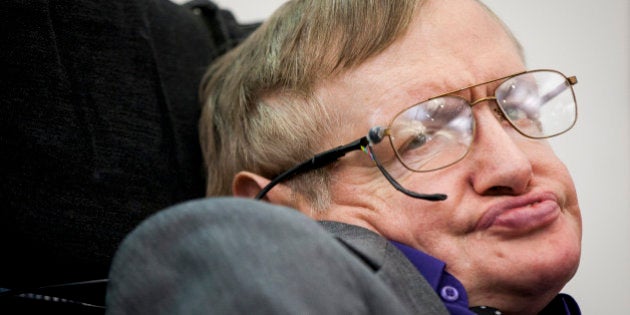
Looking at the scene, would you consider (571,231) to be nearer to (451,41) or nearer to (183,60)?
(451,41)

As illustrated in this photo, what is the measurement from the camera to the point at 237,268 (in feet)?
1.90

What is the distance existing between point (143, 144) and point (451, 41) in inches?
26.5

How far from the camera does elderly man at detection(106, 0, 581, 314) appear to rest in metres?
0.90

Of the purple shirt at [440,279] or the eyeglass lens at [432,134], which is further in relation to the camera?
the eyeglass lens at [432,134]

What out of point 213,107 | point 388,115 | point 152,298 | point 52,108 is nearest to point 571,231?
point 388,115

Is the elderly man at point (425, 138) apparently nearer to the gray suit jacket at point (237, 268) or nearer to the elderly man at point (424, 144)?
the elderly man at point (424, 144)

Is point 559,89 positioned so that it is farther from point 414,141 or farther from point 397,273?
point 397,273

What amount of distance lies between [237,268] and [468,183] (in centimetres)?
51

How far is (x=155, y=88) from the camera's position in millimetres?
1266

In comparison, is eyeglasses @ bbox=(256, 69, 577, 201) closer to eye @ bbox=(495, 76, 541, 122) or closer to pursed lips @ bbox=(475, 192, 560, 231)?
eye @ bbox=(495, 76, 541, 122)

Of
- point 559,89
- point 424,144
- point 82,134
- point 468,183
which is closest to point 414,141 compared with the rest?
point 424,144

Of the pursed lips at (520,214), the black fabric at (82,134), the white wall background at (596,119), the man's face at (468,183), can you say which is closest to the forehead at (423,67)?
the man's face at (468,183)

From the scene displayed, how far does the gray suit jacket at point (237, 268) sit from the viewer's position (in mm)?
574

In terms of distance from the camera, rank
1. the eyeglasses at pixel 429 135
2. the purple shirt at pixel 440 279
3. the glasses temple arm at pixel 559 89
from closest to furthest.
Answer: the purple shirt at pixel 440 279, the eyeglasses at pixel 429 135, the glasses temple arm at pixel 559 89
